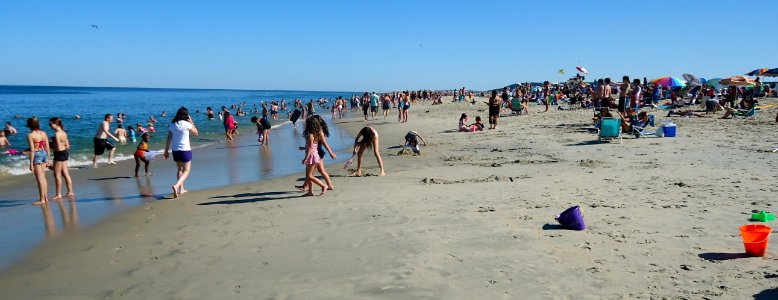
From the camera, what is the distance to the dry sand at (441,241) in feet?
13.3

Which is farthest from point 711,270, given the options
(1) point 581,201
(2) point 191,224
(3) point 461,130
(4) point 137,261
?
(3) point 461,130

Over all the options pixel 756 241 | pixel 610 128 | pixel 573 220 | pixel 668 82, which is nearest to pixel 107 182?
pixel 573 220

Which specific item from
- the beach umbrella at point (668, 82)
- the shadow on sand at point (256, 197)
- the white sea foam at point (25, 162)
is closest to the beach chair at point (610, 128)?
the shadow on sand at point (256, 197)

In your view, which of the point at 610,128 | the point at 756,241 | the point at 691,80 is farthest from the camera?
the point at 691,80

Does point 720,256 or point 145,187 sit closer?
point 720,256

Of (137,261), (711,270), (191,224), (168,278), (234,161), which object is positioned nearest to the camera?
(711,270)

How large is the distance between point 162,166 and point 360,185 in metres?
6.82

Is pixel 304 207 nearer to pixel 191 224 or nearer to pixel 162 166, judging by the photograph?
pixel 191 224

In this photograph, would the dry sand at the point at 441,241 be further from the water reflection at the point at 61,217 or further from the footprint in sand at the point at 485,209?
the water reflection at the point at 61,217

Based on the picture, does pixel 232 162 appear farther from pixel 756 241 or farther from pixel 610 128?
pixel 756 241

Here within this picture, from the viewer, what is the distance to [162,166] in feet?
42.4

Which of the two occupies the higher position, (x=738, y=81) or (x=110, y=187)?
(x=738, y=81)

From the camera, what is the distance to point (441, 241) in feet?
16.9

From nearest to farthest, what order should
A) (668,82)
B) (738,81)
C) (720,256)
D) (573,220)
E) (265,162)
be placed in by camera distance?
(720,256) → (573,220) → (265,162) → (738,81) → (668,82)
